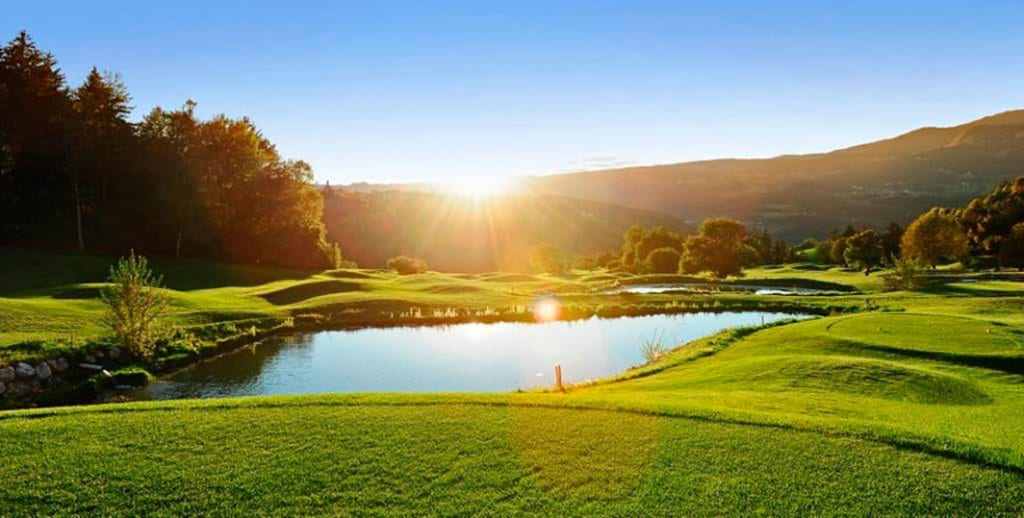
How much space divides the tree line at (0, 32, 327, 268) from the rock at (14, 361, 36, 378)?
36819 mm

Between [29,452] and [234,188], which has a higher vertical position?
[234,188]

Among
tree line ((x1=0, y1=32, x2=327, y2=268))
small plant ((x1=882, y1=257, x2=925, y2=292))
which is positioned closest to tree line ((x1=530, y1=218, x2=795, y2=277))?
small plant ((x1=882, y1=257, x2=925, y2=292))

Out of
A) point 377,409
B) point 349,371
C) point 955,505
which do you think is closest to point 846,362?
point 955,505

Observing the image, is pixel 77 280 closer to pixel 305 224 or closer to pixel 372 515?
pixel 305 224

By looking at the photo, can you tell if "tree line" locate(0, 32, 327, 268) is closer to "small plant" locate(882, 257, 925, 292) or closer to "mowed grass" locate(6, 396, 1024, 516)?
"mowed grass" locate(6, 396, 1024, 516)

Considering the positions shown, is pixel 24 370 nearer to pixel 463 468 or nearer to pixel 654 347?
pixel 463 468

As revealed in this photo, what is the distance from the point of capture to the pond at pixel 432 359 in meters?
24.1

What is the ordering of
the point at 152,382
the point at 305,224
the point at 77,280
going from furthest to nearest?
the point at 305,224 → the point at 77,280 → the point at 152,382

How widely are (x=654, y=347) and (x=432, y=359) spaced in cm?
1205

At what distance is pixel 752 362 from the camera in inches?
838

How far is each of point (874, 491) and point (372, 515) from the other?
7.26 metres

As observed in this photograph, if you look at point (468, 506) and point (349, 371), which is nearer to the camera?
point (468, 506)

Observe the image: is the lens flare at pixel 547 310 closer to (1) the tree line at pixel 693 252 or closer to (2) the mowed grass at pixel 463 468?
(2) the mowed grass at pixel 463 468

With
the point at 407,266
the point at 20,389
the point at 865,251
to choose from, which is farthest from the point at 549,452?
the point at 865,251
